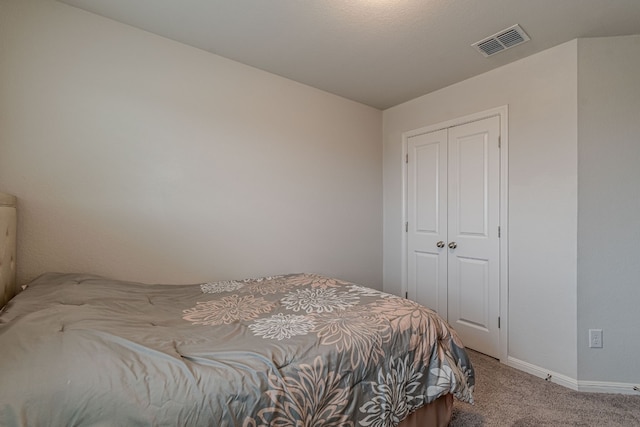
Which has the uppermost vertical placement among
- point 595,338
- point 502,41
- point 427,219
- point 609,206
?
point 502,41

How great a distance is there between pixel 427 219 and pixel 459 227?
337 millimetres

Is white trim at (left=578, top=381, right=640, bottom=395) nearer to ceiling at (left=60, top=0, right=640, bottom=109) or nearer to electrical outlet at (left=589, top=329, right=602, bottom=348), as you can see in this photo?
electrical outlet at (left=589, top=329, right=602, bottom=348)

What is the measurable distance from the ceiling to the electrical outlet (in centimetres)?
205

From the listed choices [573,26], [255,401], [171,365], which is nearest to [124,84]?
[171,365]

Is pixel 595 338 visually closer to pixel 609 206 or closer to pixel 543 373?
pixel 543 373

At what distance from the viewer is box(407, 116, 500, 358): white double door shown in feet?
7.96

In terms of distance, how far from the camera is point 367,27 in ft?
6.08

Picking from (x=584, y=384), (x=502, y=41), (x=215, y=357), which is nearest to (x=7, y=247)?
(x=215, y=357)

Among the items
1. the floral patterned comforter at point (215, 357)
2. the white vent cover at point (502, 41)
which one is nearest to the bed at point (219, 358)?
the floral patterned comforter at point (215, 357)

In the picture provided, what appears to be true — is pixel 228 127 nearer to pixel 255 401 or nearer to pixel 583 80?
pixel 255 401

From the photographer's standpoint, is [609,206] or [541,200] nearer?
[609,206]

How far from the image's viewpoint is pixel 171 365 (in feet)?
2.89

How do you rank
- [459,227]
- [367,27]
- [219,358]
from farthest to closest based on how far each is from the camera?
[459,227] < [367,27] < [219,358]

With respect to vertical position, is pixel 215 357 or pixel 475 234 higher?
pixel 475 234
